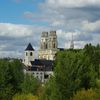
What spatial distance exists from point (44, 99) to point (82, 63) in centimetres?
Answer: 799

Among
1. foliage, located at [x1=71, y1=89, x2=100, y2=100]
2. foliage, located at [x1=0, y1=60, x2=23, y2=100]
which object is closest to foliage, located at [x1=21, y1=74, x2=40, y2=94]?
foliage, located at [x1=0, y1=60, x2=23, y2=100]

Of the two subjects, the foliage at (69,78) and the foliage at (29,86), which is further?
the foliage at (29,86)

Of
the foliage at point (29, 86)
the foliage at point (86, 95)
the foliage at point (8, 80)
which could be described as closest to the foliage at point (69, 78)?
the foliage at point (86, 95)

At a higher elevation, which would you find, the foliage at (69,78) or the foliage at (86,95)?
the foliage at (69,78)

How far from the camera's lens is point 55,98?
72.8 metres

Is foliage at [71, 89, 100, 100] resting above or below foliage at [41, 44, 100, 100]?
below

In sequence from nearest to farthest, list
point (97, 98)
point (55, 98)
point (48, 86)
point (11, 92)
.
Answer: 1. point (97, 98)
2. point (55, 98)
3. point (48, 86)
4. point (11, 92)

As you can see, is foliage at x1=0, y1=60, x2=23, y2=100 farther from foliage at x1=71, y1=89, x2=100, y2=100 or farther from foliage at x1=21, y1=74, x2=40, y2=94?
foliage at x1=71, y1=89, x2=100, y2=100

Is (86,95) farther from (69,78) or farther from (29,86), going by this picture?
(29,86)

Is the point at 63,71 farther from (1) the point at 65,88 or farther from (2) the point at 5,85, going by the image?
(2) the point at 5,85

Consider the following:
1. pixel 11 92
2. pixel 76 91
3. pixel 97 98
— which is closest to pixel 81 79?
pixel 76 91

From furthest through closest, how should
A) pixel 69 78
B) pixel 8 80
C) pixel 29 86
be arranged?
1. pixel 8 80
2. pixel 29 86
3. pixel 69 78

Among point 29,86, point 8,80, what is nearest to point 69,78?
point 29,86

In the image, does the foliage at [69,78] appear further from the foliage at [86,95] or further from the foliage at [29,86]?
the foliage at [29,86]
